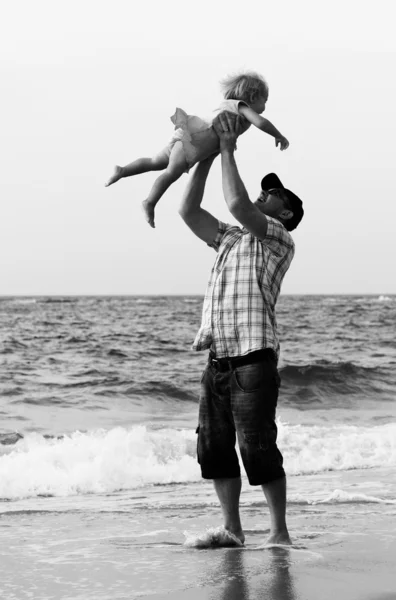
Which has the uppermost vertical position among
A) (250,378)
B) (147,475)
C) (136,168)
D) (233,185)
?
(136,168)

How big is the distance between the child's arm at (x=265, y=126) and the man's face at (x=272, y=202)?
1.34ft

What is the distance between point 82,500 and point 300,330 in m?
22.4

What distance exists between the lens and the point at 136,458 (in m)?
6.78

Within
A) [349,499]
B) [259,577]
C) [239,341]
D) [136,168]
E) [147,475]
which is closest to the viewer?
[259,577]

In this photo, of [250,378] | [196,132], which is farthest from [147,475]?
[196,132]

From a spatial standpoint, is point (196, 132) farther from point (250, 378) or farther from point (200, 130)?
point (250, 378)

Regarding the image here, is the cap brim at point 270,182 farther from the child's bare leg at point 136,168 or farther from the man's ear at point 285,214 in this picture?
the child's bare leg at point 136,168

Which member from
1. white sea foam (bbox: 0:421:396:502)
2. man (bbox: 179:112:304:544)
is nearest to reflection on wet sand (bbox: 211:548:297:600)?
man (bbox: 179:112:304:544)

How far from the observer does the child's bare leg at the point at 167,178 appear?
12.2 feet

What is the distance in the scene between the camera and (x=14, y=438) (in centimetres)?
827

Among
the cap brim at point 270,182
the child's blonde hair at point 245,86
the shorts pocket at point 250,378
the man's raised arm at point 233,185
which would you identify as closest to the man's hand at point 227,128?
the man's raised arm at point 233,185

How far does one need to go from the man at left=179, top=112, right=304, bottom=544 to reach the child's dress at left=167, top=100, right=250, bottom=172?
0.04 m

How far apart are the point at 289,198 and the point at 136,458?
3.46m

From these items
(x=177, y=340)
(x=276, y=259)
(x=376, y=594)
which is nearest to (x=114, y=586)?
(x=376, y=594)
